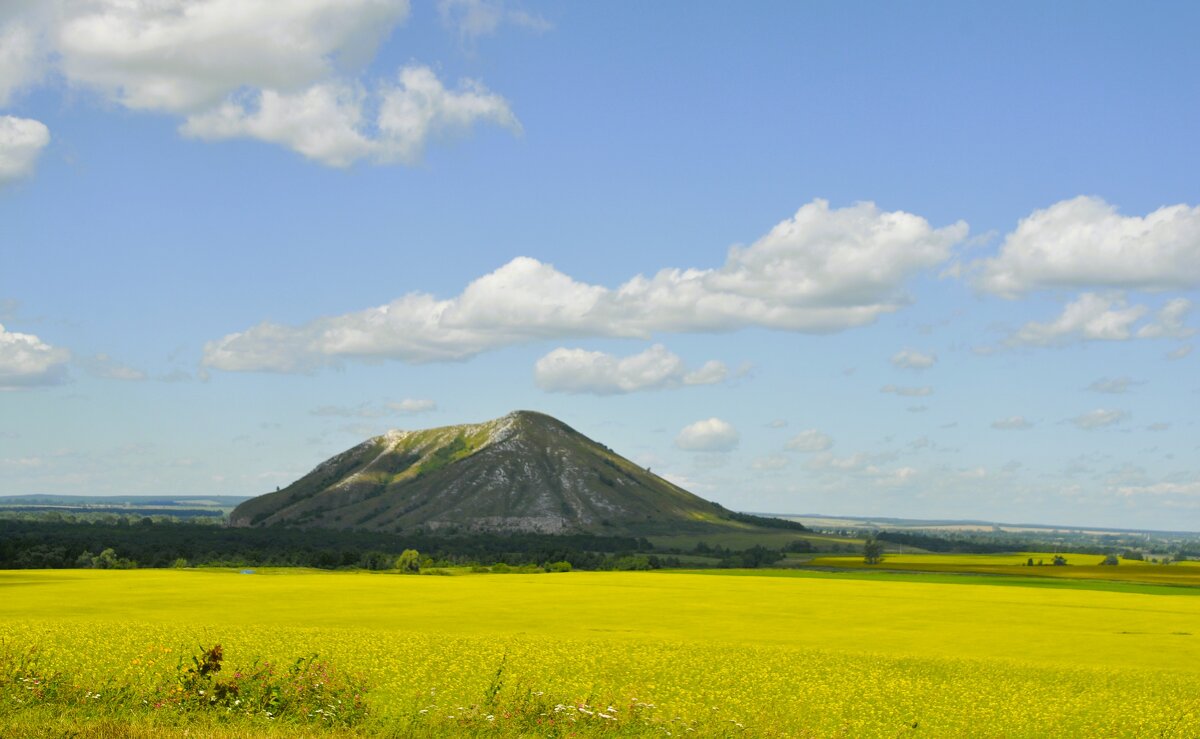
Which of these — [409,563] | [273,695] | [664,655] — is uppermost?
[273,695]

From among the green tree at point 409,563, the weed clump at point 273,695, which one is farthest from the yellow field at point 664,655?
the green tree at point 409,563

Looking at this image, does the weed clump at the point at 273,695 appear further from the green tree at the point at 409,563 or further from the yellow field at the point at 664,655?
the green tree at the point at 409,563

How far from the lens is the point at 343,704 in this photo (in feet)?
85.7

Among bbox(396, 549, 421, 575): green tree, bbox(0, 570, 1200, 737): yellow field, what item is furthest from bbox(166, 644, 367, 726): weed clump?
bbox(396, 549, 421, 575): green tree

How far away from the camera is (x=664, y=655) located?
145 ft

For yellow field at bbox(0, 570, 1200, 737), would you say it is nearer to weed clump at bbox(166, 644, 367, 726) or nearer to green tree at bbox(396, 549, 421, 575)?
weed clump at bbox(166, 644, 367, 726)

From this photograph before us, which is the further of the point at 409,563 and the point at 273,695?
the point at 409,563

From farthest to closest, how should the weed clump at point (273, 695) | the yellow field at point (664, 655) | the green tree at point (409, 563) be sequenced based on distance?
the green tree at point (409, 563) < the yellow field at point (664, 655) < the weed clump at point (273, 695)

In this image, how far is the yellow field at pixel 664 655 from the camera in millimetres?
29281

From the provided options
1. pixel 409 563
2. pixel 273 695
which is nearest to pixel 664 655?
pixel 273 695

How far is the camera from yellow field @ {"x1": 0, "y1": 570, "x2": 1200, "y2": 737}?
29.3m

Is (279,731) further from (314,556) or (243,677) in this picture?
(314,556)

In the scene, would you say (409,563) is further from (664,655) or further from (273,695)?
(273,695)

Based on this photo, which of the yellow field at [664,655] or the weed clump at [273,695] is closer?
the weed clump at [273,695]
